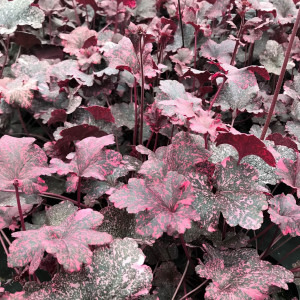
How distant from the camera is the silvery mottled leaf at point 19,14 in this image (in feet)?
4.81

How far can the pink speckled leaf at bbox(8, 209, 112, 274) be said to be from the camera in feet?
2.37

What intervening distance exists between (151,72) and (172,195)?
1.70 feet

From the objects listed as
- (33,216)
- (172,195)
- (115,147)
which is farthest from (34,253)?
(115,147)

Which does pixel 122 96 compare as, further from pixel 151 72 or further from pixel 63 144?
pixel 63 144

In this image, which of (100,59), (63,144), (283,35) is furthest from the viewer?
(283,35)

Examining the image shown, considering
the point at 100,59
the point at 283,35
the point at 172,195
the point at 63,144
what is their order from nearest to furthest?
the point at 172,195
the point at 63,144
the point at 100,59
the point at 283,35

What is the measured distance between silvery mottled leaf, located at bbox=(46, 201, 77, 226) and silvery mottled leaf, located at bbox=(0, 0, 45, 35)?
2.84 feet

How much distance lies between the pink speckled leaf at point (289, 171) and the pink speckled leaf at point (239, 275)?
226 millimetres

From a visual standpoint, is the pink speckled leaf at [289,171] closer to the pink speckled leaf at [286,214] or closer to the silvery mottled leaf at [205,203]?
the pink speckled leaf at [286,214]

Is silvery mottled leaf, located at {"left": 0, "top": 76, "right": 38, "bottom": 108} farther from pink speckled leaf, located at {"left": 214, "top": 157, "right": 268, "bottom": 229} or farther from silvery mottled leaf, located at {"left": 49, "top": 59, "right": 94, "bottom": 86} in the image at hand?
pink speckled leaf, located at {"left": 214, "top": 157, "right": 268, "bottom": 229}

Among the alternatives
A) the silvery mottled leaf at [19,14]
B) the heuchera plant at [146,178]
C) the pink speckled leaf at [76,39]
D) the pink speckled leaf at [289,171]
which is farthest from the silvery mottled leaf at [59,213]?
the silvery mottled leaf at [19,14]

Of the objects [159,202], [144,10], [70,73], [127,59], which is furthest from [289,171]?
[144,10]

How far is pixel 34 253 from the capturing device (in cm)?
74

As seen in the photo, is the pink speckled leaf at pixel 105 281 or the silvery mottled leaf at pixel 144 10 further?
the silvery mottled leaf at pixel 144 10
